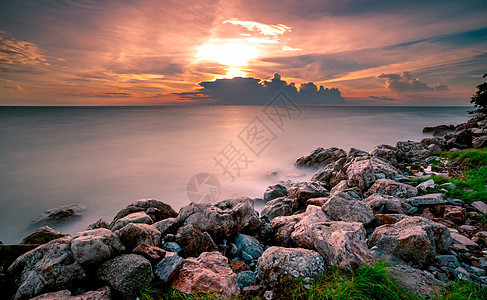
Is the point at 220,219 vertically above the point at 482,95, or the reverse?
the point at 482,95

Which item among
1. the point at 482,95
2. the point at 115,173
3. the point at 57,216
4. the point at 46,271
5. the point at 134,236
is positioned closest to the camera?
the point at 46,271

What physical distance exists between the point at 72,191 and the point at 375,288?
1674cm

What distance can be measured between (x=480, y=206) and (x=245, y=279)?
17.5 ft

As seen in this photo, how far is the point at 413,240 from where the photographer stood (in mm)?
3141

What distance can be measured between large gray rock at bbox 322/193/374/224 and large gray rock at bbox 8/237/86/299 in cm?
438

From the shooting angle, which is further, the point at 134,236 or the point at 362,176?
the point at 362,176

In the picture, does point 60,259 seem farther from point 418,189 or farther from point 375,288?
point 418,189

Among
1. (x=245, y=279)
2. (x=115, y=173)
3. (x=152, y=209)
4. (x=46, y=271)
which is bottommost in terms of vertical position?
(x=115, y=173)

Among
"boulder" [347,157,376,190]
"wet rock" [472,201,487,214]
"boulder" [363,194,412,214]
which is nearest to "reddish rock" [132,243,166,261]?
"boulder" [363,194,412,214]

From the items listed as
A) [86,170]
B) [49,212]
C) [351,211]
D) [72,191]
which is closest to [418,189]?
[351,211]

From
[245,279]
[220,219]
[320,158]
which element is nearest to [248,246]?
[220,219]

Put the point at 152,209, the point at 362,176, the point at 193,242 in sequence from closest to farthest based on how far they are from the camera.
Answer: the point at 193,242
the point at 152,209
the point at 362,176

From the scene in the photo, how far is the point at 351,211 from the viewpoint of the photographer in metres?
4.35

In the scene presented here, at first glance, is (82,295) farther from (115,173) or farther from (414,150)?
(115,173)
